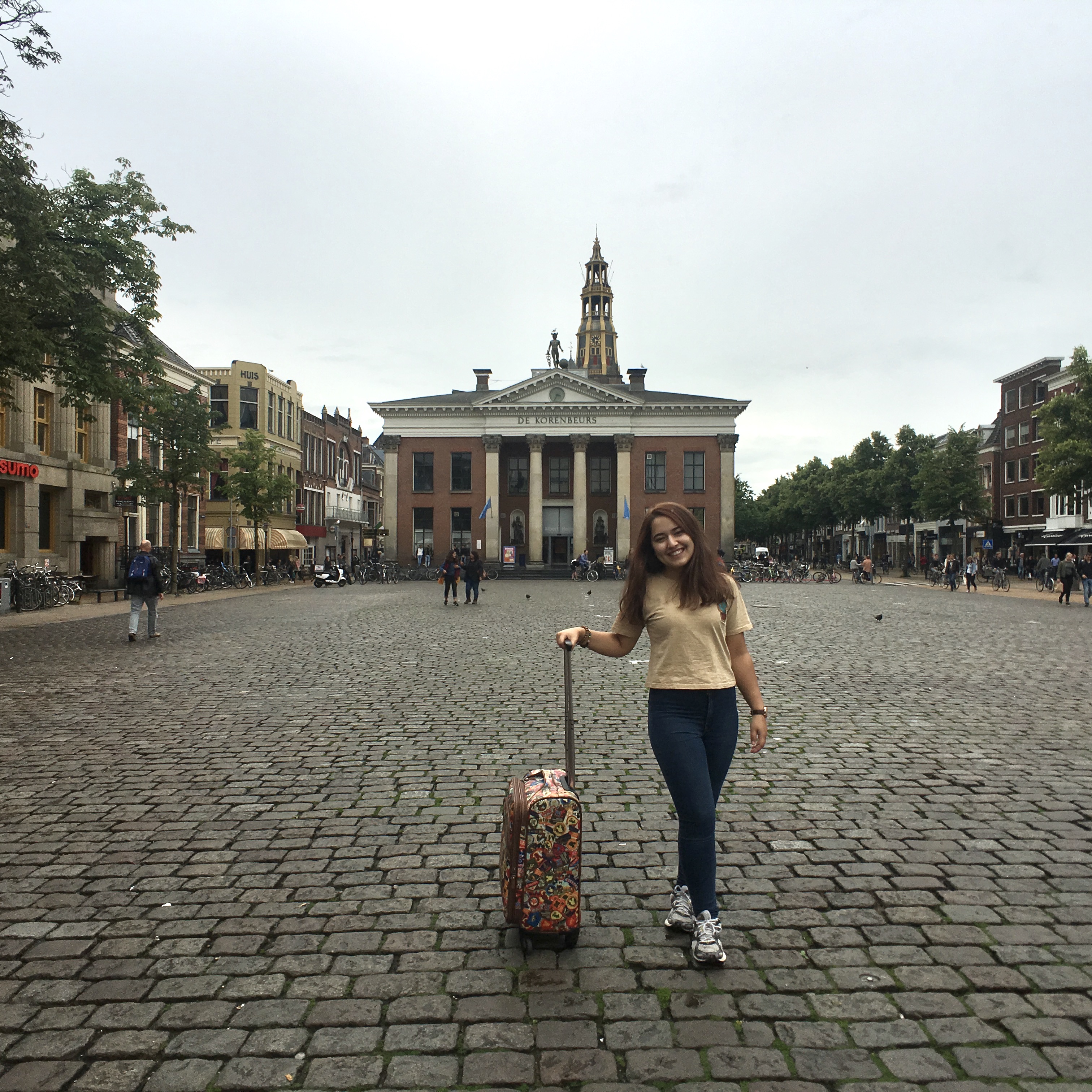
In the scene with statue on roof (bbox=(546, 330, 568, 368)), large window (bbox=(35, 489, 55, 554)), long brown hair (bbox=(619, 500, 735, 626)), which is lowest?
long brown hair (bbox=(619, 500, 735, 626))

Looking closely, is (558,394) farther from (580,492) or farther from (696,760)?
(696,760)

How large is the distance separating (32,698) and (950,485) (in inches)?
2084

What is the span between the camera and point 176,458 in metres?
30.8

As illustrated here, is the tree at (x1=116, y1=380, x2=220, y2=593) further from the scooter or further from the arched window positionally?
the arched window

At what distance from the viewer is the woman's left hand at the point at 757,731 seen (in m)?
3.75

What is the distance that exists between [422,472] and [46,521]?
35170 mm

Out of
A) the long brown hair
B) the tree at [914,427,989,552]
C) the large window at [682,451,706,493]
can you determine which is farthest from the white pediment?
the long brown hair

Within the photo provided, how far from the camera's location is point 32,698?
980cm

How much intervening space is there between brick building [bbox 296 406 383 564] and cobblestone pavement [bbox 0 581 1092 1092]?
5549cm

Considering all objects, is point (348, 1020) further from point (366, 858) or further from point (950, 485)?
point (950, 485)

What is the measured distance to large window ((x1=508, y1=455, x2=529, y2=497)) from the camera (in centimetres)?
6612

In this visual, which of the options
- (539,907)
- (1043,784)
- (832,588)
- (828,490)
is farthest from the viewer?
(828,490)

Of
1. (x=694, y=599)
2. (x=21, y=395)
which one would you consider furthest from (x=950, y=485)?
(x=694, y=599)

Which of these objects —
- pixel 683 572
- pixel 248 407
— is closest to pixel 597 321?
pixel 248 407
